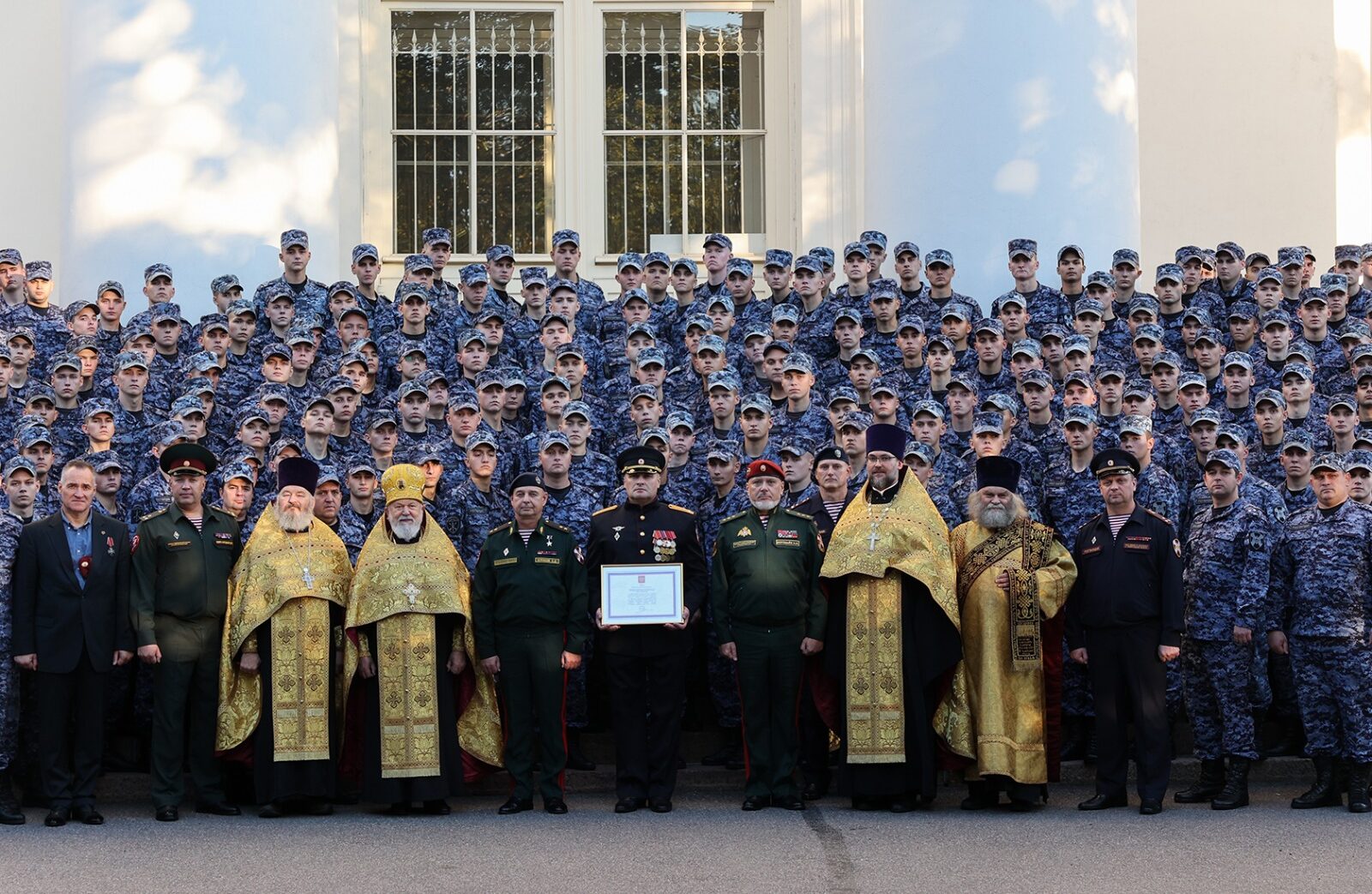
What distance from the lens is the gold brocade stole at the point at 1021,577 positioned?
11711mm

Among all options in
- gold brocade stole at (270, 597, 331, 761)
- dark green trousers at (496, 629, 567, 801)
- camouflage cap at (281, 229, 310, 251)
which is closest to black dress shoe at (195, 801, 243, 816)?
gold brocade stole at (270, 597, 331, 761)

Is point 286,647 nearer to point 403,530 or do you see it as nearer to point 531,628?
point 403,530

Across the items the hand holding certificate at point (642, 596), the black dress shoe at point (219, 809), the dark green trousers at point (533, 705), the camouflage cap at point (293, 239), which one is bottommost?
the black dress shoe at point (219, 809)

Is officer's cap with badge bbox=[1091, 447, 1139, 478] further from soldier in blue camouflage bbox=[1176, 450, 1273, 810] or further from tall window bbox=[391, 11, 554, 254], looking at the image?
tall window bbox=[391, 11, 554, 254]

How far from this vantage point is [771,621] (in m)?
11.9

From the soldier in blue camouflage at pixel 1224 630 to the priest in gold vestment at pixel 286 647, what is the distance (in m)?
4.83

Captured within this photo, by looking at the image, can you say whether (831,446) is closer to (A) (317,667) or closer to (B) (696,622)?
(B) (696,622)

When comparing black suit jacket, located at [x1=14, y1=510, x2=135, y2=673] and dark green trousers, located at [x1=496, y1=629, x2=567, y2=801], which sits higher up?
black suit jacket, located at [x1=14, y1=510, x2=135, y2=673]

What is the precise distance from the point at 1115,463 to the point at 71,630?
586 cm

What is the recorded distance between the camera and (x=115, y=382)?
559 inches

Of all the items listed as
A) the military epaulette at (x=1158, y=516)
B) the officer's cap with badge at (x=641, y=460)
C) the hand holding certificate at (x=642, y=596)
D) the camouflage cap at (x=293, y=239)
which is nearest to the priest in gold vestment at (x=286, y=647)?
the hand holding certificate at (x=642, y=596)

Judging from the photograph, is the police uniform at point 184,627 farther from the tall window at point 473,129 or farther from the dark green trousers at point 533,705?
the tall window at point 473,129

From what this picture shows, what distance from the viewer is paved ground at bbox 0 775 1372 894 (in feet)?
31.5

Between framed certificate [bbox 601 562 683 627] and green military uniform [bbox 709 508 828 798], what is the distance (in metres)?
0.33
